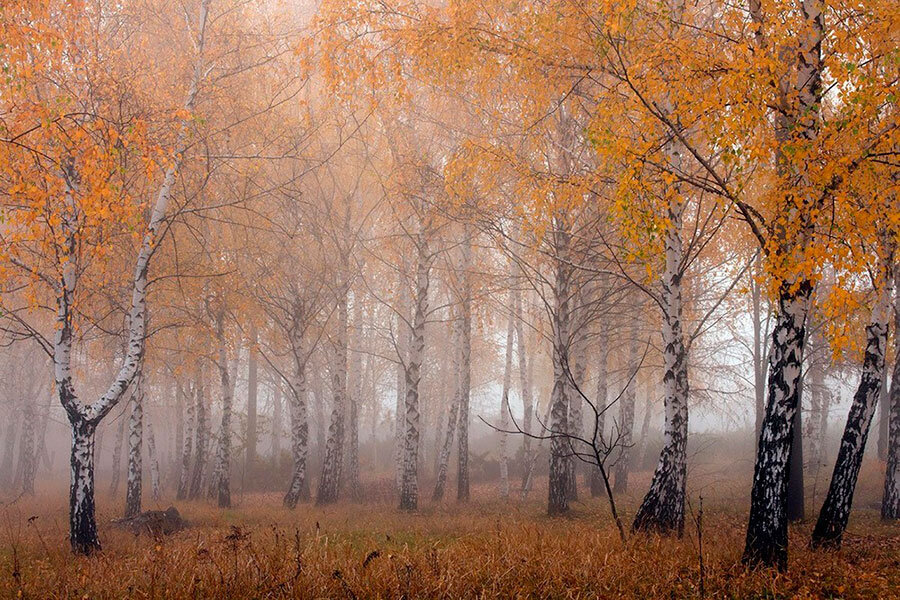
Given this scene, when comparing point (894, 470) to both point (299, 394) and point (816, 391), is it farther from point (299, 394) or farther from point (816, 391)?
point (299, 394)

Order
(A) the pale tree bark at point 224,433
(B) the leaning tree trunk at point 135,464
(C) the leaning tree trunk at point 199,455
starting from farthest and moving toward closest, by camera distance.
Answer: (C) the leaning tree trunk at point 199,455, (A) the pale tree bark at point 224,433, (B) the leaning tree trunk at point 135,464

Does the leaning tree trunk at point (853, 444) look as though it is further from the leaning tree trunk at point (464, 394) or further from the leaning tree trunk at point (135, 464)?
the leaning tree trunk at point (135, 464)

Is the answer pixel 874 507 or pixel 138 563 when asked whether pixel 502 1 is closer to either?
pixel 138 563

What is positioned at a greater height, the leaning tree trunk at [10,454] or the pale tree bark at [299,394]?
the pale tree bark at [299,394]

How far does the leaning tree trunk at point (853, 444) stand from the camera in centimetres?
705

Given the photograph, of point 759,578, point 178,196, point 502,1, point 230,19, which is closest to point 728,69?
point 502,1

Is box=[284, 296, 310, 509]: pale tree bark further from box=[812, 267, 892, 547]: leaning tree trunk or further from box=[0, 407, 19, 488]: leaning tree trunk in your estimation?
box=[0, 407, 19, 488]: leaning tree trunk

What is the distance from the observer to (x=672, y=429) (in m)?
7.60

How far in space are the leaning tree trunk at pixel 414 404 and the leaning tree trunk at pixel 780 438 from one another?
7237 mm

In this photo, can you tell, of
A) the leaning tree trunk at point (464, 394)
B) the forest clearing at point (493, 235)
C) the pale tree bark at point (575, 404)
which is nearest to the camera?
the forest clearing at point (493, 235)

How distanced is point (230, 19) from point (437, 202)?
21.8ft

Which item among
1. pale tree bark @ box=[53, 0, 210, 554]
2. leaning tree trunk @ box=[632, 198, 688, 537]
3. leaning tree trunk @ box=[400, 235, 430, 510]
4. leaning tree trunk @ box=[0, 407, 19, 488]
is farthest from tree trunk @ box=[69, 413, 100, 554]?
leaning tree trunk @ box=[0, 407, 19, 488]

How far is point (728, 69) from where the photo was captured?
5145 mm

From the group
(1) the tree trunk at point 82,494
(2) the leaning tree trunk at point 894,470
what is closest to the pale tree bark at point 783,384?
(2) the leaning tree trunk at point 894,470
